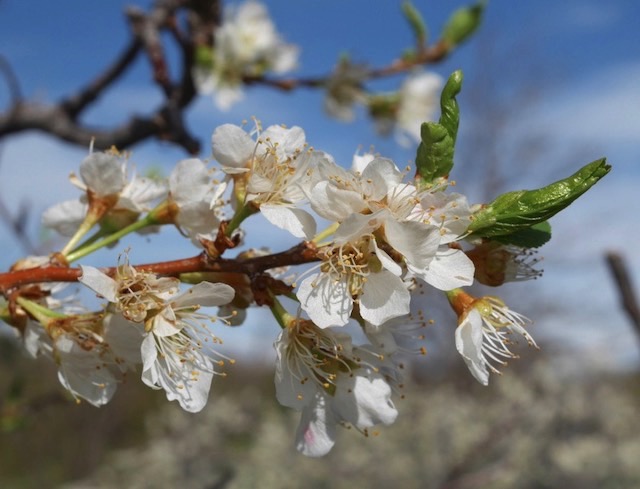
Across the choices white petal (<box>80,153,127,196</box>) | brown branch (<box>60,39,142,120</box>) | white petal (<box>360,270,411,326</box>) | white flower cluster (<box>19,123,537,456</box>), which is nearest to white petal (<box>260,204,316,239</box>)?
white flower cluster (<box>19,123,537,456</box>)

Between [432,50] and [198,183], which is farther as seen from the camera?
[432,50]

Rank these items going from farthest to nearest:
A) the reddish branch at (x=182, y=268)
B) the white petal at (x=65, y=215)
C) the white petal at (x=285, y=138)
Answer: the white petal at (x=65, y=215), the white petal at (x=285, y=138), the reddish branch at (x=182, y=268)

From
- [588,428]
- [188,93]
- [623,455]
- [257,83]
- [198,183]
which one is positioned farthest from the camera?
[588,428]

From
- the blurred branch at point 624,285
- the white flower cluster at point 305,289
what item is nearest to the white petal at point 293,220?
the white flower cluster at point 305,289

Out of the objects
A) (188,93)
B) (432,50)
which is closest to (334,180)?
(188,93)

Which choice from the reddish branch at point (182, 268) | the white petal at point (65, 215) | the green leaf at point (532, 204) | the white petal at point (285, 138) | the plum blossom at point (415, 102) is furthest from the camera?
the plum blossom at point (415, 102)

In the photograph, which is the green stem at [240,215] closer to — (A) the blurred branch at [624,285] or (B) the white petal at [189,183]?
(B) the white petal at [189,183]

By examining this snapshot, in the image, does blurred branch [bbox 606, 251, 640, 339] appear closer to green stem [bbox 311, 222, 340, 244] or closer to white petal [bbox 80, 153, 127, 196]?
green stem [bbox 311, 222, 340, 244]

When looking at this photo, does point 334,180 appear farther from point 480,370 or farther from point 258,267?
point 480,370
